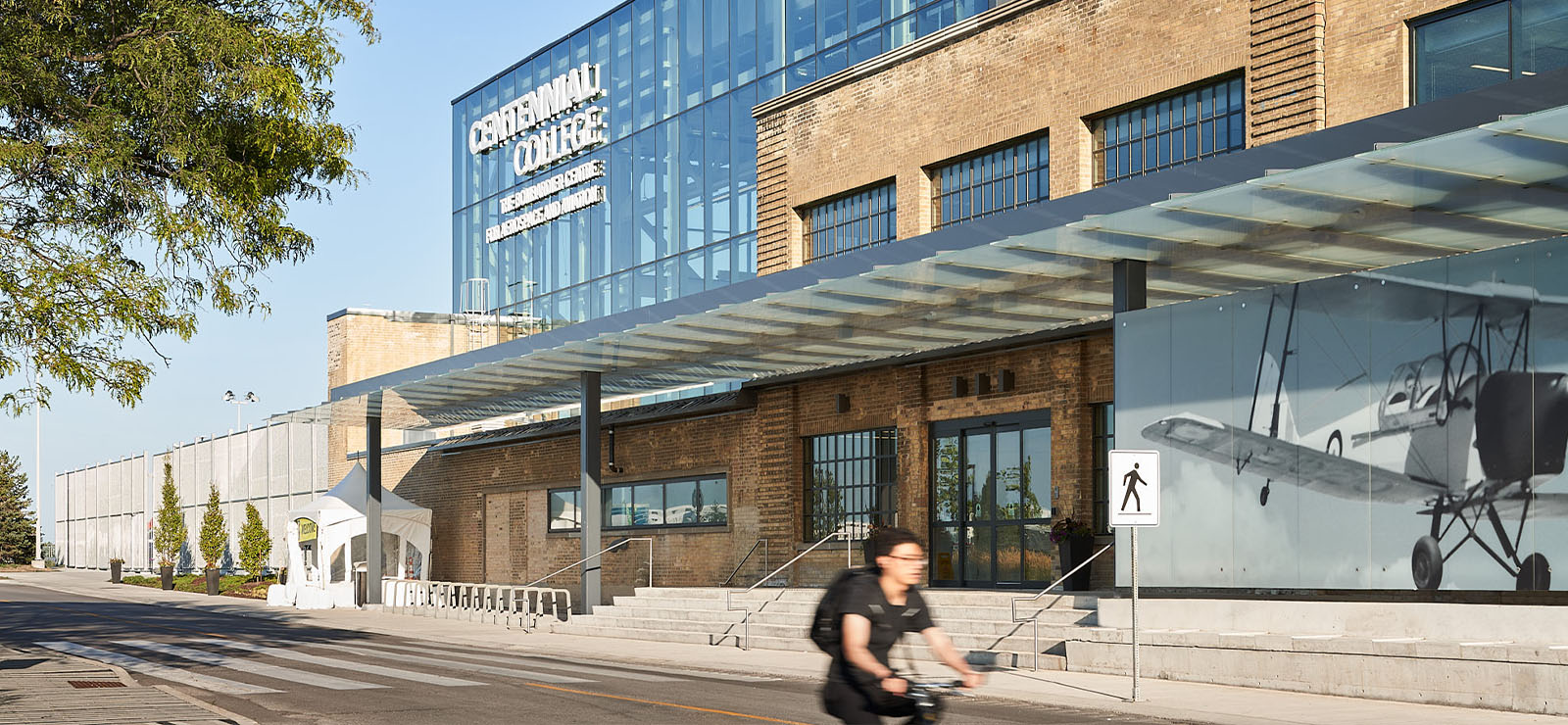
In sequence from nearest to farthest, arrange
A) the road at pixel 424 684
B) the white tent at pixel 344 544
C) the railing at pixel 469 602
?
the road at pixel 424 684 → the railing at pixel 469 602 → the white tent at pixel 344 544

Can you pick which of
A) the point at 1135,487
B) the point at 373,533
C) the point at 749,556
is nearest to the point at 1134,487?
the point at 1135,487

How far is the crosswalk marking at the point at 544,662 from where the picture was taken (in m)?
19.2

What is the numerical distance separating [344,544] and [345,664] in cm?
2221

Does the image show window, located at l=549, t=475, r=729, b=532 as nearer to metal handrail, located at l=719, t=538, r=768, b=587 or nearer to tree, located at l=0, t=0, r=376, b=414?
metal handrail, located at l=719, t=538, r=768, b=587

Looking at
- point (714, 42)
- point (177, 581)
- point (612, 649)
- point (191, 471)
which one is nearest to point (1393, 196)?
point (612, 649)

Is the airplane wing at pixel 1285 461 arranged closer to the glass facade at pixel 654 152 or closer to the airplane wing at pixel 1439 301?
the airplane wing at pixel 1439 301

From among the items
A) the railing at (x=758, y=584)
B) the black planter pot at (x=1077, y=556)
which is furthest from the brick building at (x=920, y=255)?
the black planter pot at (x=1077, y=556)

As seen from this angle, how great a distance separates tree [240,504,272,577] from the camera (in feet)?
189

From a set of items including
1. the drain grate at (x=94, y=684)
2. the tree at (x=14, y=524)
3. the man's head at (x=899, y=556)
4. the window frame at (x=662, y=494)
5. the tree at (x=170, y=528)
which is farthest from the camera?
the tree at (x=14, y=524)

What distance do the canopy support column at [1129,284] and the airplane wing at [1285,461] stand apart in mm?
1487

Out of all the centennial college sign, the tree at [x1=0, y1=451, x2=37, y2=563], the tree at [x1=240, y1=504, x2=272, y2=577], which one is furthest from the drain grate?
the tree at [x1=0, y1=451, x2=37, y2=563]

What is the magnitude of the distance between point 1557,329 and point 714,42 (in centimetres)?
2978

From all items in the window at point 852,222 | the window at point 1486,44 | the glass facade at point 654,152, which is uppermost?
the glass facade at point 654,152

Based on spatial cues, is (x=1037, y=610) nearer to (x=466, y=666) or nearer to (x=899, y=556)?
(x=466, y=666)
